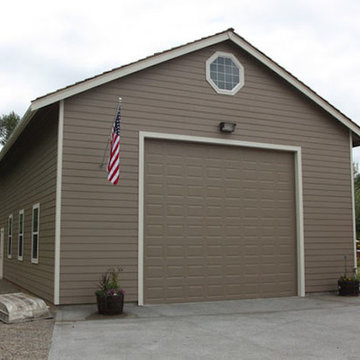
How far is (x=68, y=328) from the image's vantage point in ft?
25.1

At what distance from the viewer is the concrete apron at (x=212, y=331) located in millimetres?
6109

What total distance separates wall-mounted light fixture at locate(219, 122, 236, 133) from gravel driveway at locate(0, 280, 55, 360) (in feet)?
17.4

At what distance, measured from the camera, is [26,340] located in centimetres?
686

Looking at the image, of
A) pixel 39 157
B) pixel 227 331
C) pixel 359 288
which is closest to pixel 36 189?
pixel 39 157

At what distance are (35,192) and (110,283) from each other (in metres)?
4.01

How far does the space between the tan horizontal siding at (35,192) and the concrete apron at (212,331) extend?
1716mm

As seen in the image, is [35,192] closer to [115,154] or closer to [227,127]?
[115,154]

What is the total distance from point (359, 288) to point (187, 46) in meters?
6.84

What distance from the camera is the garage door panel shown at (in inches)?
406

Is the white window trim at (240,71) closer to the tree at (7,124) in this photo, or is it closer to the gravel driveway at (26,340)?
the gravel driveway at (26,340)

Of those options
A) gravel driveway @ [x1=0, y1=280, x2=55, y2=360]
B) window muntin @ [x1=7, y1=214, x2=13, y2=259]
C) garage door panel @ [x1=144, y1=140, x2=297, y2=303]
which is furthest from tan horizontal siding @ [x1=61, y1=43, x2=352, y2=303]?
window muntin @ [x1=7, y1=214, x2=13, y2=259]

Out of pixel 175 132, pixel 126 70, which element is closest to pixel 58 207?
pixel 175 132

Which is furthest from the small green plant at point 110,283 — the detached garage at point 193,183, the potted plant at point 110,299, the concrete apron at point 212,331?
the concrete apron at point 212,331

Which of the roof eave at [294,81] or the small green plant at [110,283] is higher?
the roof eave at [294,81]
